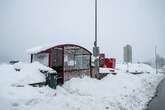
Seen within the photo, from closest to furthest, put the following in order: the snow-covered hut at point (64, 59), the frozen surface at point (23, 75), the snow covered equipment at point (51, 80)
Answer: the frozen surface at point (23, 75) < the snow covered equipment at point (51, 80) < the snow-covered hut at point (64, 59)

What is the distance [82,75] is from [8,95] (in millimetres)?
10972

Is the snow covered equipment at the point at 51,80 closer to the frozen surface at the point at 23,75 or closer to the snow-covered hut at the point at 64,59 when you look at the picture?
the frozen surface at the point at 23,75

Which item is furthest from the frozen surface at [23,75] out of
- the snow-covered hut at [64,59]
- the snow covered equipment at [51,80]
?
the snow-covered hut at [64,59]

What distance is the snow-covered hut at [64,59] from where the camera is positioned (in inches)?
733

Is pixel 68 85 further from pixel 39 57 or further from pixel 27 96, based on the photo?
pixel 27 96

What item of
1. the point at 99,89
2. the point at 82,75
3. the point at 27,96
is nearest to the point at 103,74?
the point at 82,75

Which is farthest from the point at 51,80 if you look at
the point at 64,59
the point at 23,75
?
the point at 64,59

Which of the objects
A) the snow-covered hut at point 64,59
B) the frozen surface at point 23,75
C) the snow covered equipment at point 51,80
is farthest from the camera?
the snow-covered hut at point 64,59

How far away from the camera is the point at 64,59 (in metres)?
19.2

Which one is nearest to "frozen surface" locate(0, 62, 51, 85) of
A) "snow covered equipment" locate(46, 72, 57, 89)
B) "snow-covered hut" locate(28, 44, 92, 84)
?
"snow covered equipment" locate(46, 72, 57, 89)

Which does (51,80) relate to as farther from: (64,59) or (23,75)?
(64,59)

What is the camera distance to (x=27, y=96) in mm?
10836

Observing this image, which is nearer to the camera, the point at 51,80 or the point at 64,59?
the point at 51,80

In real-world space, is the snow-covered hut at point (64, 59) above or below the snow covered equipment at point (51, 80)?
above
